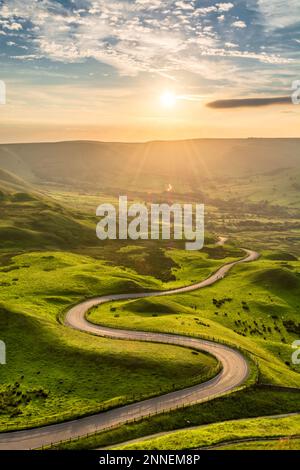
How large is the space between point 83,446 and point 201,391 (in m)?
21.3

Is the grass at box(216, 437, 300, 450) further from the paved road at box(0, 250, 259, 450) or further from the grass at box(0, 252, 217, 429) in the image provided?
the grass at box(0, 252, 217, 429)

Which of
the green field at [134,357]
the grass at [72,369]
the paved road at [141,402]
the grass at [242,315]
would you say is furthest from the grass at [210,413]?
the grass at [72,369]

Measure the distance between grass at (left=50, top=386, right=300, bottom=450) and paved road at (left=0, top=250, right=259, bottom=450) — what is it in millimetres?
1669

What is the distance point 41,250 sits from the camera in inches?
7707

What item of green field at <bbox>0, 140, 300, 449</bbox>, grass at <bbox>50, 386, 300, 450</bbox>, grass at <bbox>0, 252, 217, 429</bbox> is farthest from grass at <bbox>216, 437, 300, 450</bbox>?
grass at <bbox>0, 252, 217, 429</bbox>

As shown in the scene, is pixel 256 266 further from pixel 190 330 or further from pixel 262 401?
pixel 262 401

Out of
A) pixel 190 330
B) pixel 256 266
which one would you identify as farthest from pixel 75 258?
pixel 190 330

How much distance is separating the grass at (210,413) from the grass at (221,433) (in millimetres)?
1697

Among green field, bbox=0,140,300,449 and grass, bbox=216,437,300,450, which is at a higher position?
green field, bbox=0,140,300,449

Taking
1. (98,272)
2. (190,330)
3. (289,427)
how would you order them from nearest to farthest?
(289,427) → (190,330) → (98,272)

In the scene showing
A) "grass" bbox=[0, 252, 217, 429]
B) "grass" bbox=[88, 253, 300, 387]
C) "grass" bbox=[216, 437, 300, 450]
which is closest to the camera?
"grass" bbox=[216, 437, 300, 450]

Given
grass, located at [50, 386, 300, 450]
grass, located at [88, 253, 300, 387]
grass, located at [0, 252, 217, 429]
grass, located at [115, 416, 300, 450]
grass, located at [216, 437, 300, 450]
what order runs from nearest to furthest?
1. grass, located at [216, 437, 300, 450]
2. grass, located at [115, 416, 300, 450]
3. grass, located at [50, 386, 300, 450]
4. grass, located at [0, 252, 217, 429]
5. grass, located at [88, 253, 300, 387]

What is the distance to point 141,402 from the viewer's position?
5738cm

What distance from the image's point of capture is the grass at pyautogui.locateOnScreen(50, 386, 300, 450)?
48750 millimetres
